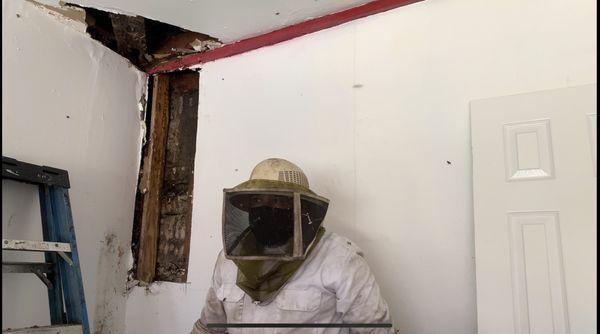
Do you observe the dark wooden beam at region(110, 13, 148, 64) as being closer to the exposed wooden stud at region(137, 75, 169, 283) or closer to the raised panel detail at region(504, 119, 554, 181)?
the exposed wooden stud at region(137, 75, 169, 283)

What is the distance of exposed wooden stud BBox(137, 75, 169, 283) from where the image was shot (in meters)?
2.35

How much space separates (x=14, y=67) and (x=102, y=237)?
82cm

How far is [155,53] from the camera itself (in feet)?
8.13

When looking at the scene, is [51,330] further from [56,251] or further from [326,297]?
[326,297]

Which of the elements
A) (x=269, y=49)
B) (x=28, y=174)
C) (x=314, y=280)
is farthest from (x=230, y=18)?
(x=314, y=280)

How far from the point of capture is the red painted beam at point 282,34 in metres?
1.99

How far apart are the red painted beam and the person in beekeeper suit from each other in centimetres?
83

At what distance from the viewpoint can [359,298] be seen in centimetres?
150

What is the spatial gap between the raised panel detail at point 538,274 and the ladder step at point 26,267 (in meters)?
1.63

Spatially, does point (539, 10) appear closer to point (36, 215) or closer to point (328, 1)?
point (328, 1)

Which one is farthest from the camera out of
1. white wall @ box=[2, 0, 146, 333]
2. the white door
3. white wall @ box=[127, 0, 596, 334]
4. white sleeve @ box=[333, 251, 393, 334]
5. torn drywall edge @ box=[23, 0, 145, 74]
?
torn drywall edge @ box=[23, 0, 145, 74]

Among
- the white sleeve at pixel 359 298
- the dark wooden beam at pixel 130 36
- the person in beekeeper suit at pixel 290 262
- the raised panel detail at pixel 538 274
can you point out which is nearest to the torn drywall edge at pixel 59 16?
the dark wooden beam at pixel 130 36

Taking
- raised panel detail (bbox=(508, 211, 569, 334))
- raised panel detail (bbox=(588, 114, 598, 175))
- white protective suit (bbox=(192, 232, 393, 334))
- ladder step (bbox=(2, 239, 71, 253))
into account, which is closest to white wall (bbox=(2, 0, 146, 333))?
ladder step (bbox=(2, 239, 71, 253))

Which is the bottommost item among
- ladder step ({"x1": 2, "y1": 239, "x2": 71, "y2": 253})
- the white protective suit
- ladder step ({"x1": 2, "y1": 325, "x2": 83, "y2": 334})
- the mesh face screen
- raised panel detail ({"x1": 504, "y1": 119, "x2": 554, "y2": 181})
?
ladder step ({"x1": 2, "y1": 325, "x2": 83, "y2": 334})
